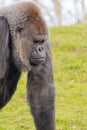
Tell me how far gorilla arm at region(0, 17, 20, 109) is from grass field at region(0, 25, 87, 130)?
38.0 inches

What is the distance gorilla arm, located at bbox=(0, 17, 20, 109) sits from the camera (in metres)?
5.12

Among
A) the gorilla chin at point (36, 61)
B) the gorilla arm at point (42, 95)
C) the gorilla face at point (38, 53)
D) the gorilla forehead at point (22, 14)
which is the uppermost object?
the gorilla forehead at point (22, 14)

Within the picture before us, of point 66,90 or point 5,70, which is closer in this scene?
point 5,70

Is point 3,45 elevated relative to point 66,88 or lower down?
elevated

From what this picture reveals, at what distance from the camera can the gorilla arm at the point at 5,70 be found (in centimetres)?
512

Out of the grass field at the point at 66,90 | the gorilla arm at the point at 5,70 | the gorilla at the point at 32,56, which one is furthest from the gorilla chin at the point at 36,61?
the grass field at the point at 66,90

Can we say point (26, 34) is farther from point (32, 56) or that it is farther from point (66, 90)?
point (66, 90)

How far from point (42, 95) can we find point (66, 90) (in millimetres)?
2907

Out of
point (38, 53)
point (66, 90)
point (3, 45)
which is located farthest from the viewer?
point (66, 90)

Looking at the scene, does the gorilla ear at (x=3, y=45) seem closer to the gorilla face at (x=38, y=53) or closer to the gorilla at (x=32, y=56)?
the gorilla at (x=32, y=56)

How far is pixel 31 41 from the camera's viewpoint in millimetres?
5289

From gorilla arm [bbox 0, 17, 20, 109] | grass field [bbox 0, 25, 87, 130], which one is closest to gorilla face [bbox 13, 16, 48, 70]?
gorilla arm [bbox 0, 17, 20, 109]

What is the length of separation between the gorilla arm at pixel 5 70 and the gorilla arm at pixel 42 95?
0.65ft

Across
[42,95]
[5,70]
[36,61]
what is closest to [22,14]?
[36,61]
